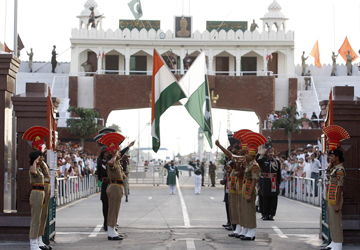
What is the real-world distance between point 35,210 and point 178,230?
414 centimetres

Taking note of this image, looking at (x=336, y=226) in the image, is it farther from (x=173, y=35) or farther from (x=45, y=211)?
(x=173, y=35)

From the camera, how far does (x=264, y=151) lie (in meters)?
16.6

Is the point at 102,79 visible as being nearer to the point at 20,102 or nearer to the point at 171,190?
the point at 171,190

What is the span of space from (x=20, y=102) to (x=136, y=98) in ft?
123

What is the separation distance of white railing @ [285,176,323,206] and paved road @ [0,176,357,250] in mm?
2080

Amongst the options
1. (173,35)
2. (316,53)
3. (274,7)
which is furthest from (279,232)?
(274,7)

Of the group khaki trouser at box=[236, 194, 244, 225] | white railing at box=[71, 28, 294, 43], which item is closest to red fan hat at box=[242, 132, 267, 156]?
khaki trouser at box=[236, 194, 244, 225]

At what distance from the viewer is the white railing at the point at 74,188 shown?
22.8m

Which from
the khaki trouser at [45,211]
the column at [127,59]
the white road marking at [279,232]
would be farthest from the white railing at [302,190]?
the column at [127,59]

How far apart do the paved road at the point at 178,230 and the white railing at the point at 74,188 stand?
155cm

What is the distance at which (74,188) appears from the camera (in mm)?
26391

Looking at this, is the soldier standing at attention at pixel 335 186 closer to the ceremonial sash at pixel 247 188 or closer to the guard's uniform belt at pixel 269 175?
the ceremonial sash at pixel 247 188

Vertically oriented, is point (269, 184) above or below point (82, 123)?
below

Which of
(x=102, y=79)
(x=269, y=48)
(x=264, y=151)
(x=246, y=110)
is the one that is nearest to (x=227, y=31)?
(x=269, y=48)
